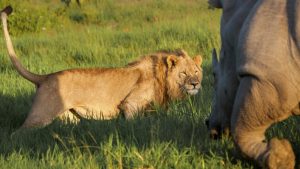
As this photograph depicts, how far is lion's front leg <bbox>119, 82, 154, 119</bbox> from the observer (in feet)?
26.8

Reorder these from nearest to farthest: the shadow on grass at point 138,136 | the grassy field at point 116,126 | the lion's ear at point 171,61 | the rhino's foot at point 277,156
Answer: the rhino's foot at point 277,156, the grassy field at point 116,126, the shadow on grass at point 138,136, the lion's ear at point 171,61

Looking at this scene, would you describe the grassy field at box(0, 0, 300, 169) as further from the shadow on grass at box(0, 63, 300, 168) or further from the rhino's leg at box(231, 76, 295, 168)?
the rhino's leg at box(231, 76, 295, 168)

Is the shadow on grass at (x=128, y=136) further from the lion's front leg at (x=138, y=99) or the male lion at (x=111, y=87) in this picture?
the lion's front leg at (x=138, y=99)

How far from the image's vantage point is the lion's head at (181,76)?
865 centimetres

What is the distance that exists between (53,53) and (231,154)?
374 inches

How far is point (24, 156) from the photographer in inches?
216

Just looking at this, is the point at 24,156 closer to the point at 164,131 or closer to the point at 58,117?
the point at 164,131

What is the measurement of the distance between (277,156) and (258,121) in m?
0.23

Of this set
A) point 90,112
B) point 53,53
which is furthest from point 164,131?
point 53,53

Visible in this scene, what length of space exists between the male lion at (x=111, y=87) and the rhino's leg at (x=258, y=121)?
11.5ft

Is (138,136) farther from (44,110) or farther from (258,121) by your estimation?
(44,110)

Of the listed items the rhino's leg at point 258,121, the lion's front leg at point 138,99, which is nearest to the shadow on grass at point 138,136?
the rhino's leg at point 258,121

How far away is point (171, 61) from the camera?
8664 millimetres

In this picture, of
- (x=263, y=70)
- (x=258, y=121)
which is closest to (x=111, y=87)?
(x=258, y=121)
